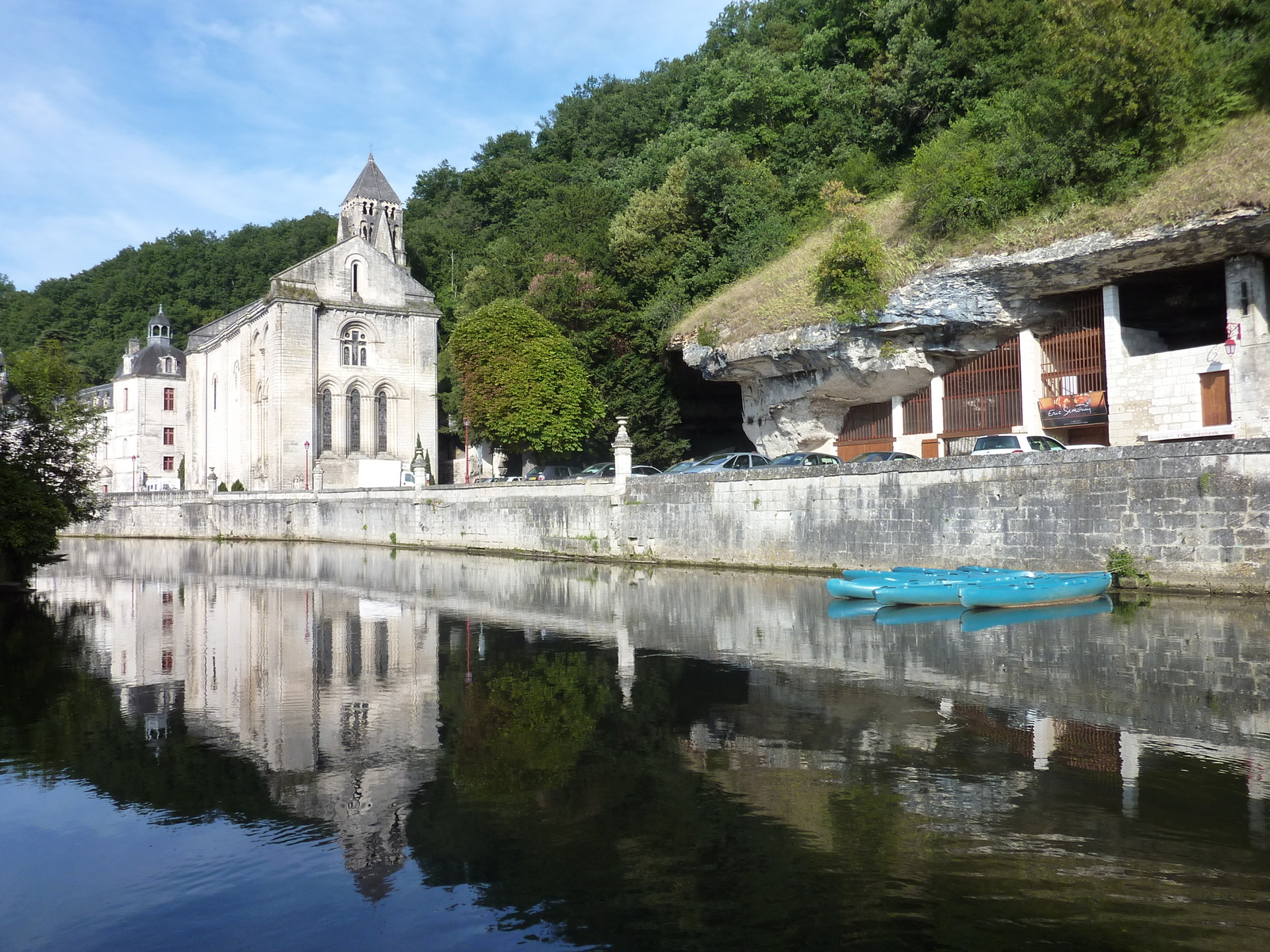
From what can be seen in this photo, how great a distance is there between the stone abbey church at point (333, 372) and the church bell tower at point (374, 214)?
0.10 metres

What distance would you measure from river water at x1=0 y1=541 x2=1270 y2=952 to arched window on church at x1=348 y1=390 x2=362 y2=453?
137 ft

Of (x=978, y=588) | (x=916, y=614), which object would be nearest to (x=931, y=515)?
(x=978, y=588)

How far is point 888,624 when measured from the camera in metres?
15.0

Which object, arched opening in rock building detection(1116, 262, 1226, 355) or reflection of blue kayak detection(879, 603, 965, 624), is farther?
arched opening in rock building detection(1116, 262, 1226, 355)

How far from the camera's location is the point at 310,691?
36.9 feet

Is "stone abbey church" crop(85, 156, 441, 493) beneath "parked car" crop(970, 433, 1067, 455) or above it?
above

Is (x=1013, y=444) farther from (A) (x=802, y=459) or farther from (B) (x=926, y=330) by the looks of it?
(B) (x=926, y=330)

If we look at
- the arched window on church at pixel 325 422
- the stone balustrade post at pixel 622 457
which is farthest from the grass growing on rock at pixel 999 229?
the arched window on church at pixel 325 422

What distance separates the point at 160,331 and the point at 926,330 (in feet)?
220

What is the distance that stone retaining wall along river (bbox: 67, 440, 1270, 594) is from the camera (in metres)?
17.1

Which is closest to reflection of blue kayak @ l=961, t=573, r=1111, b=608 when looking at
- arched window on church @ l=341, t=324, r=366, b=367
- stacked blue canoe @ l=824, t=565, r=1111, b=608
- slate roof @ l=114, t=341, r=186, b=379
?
stacked blue canoe @ l=824, t=565, r=1111, b=608

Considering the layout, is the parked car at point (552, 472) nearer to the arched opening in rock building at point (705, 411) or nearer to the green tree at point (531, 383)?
the green tree at point (531, 383)

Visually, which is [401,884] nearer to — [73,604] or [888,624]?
[888,624]

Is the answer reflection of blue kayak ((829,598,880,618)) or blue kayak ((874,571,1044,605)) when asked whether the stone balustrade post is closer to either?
reflection of blue kayak ((829,598,880,618))
